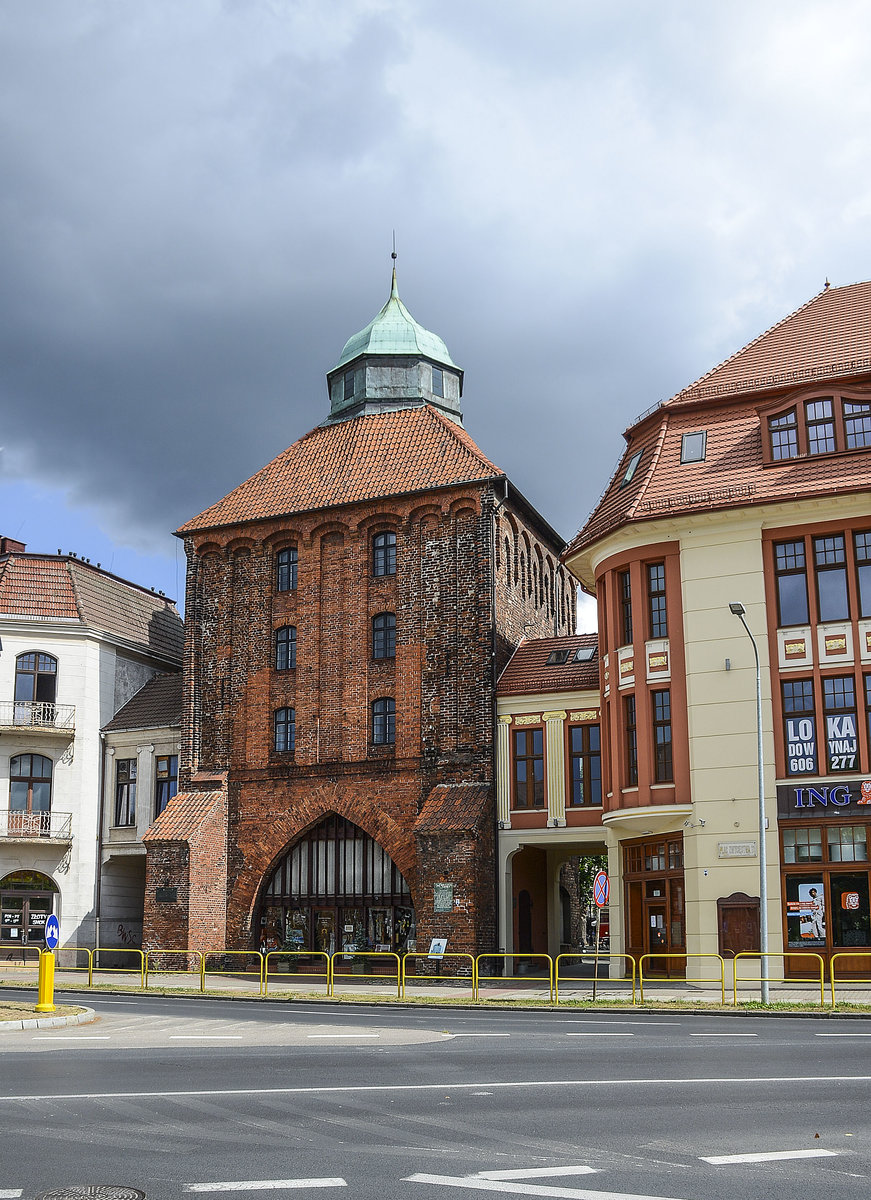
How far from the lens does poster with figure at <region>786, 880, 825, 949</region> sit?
88.7ft

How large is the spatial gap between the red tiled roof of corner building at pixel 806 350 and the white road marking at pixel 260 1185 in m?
25.7

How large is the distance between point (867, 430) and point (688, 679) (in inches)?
275

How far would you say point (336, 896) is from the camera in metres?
36.2

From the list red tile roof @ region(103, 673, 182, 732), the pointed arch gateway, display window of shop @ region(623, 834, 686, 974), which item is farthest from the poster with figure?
red tile roof @ region(103, 673, 182, 732)

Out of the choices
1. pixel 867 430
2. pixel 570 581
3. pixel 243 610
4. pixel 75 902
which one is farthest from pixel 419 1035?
pixel 570 581

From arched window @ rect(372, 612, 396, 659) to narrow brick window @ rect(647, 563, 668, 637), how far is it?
9.00m

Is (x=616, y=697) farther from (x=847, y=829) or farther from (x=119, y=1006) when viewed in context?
(x=119, y=1006)

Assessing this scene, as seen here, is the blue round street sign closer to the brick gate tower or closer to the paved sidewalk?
the paved sidewalk

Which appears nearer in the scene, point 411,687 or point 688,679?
point 688,679

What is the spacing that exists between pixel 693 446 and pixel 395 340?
1490 centimetres

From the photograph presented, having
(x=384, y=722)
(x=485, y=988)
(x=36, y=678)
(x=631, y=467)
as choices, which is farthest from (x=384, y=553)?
(x=485, y=988)

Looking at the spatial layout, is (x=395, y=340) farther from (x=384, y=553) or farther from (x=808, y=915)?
(x=808, y=915)

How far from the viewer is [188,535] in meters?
40.2

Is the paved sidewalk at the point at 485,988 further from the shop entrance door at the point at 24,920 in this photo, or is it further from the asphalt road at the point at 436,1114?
the asphalt road at the point at 436,1114
